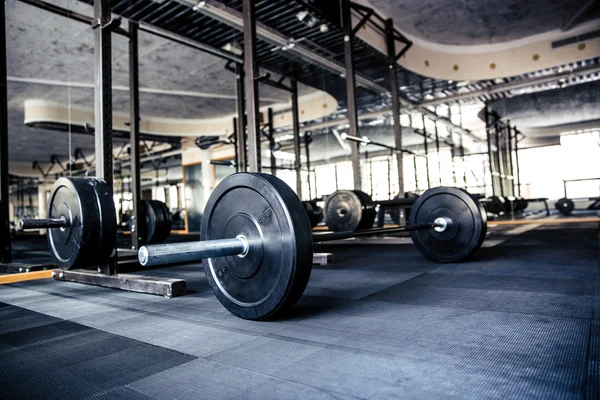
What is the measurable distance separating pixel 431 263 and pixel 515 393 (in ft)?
6.74

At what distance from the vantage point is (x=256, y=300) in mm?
1442

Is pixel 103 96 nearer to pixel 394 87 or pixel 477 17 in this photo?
pixel 394 87

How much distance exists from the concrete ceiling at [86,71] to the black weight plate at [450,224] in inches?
168

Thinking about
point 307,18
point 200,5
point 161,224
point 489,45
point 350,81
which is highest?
point 489,45

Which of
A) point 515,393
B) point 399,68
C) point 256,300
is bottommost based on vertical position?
point 515,393

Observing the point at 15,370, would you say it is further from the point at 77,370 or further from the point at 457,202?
the point at 457,202

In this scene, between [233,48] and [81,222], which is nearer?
[81,222]

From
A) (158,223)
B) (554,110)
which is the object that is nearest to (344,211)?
→ (158,223)

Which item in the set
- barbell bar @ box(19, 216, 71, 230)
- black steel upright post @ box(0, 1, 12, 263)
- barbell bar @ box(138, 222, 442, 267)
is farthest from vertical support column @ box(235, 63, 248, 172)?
barbell bar @ box(138, 222, 442, 267)

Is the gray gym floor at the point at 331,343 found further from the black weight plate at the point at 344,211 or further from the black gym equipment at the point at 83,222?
the black weight plate at the point at 344,211

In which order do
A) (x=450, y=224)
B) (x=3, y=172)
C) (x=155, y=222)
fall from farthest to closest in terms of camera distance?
1. (x=155, y=222)
2. (x=3, y=172)
3. (x=450, y=224)

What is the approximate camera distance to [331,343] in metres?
1.21

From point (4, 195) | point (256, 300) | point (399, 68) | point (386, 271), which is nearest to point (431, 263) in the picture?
point (386, 271)

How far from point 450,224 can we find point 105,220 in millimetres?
2202
